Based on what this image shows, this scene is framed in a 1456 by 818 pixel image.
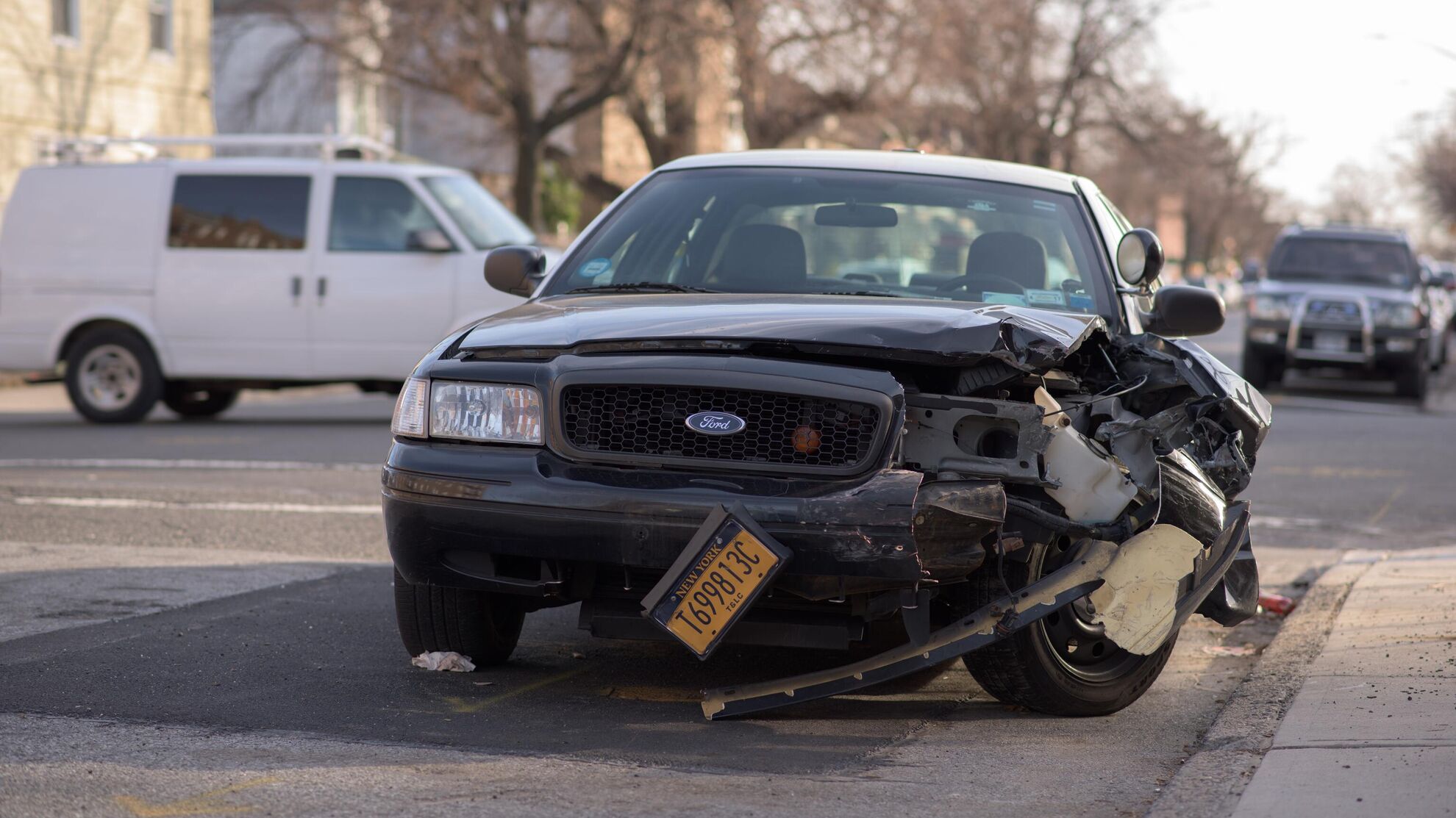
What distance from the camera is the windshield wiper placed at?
216 inches

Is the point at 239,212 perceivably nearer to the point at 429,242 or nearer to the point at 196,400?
the point at 429,242

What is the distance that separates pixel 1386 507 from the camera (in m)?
10.0

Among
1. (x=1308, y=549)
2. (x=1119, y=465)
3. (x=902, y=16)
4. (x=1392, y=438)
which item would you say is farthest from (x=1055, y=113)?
(x=1119, y=465)

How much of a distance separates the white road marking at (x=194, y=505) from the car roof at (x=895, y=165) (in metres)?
3.38

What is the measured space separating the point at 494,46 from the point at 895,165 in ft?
68.9

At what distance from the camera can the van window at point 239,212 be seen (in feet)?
45.4

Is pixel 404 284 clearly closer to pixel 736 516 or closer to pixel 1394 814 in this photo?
pixel 736 516

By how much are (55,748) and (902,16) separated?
30272 millimetres

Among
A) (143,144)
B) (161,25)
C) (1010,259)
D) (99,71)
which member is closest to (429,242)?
(143,144)

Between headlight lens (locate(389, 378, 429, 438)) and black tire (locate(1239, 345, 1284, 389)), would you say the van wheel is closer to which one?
headlight lens (locate(389, 378, 429, 438))

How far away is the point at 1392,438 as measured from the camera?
14.0 meters

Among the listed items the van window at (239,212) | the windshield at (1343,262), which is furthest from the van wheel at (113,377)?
the windshield at (1343,262)

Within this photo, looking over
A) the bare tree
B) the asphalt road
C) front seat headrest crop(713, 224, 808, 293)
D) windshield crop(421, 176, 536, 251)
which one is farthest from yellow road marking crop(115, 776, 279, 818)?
the bare tree

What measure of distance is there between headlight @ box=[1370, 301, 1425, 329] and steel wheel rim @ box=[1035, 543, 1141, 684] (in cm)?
1549
